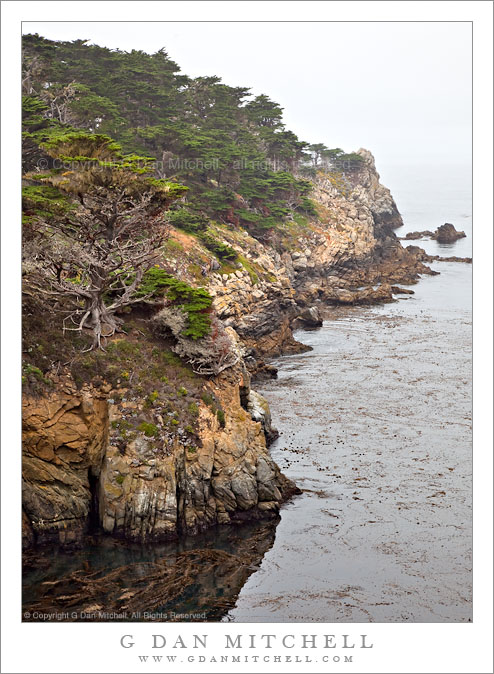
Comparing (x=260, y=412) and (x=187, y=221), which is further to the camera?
(x=187, y=221)

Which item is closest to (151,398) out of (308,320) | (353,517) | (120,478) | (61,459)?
(120,478)

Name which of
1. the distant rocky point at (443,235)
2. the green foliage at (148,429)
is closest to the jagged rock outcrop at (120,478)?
the green foliage at (148,429)

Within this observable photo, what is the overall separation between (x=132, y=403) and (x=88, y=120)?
40415mm

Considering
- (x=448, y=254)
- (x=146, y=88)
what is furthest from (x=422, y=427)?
(x=448, y=254)

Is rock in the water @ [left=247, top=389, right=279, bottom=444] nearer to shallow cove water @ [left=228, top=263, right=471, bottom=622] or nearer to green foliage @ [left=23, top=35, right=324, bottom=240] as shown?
shallow cove water @ [left=228, top=263, right=471, bottom=622]

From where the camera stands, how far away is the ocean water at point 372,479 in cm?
2130

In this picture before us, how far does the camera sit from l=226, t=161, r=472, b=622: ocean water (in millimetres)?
21297

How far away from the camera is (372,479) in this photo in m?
30.1

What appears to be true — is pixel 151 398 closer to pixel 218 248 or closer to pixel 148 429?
pixel 148 429

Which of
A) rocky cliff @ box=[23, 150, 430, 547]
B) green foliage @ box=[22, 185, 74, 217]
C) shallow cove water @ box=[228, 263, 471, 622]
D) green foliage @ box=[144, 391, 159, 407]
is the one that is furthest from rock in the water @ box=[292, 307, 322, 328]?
green foliage @ box=[22, 185, 74, 217]

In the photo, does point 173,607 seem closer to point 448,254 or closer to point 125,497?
point 125,497

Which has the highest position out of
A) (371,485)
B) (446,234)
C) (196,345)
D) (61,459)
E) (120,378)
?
(446,234)

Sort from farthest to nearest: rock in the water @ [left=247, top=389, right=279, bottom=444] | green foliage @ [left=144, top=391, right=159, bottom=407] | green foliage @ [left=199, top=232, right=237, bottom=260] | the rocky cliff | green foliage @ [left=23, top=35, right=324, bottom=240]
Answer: green foliage @ [left=23, top=35, right=324, bottom=240], green foliage @ [left=199, top=232, right=237, bottom=260], rock in the water @ [left=247, top=389, right=279, bottom=444], green foliage @ [left=144, top=391, right=159, bottom=407], the rocky cliff

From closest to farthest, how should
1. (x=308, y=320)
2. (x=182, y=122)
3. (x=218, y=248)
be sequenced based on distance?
1. (x=218, y=248)
2. (x=308, y=320)
3. (x=182, y=122)
